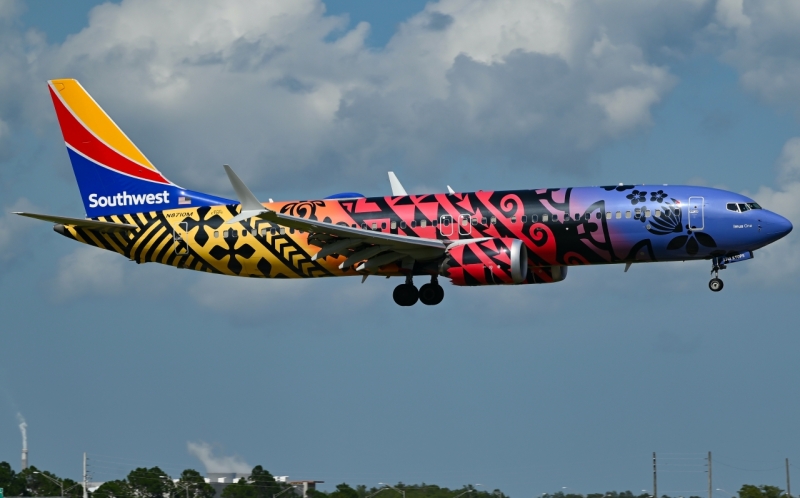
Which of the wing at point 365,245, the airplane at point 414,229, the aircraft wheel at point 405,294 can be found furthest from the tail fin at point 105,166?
the aircraft wheel at point 405,294

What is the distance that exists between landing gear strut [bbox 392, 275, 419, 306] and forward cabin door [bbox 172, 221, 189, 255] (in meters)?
10.8

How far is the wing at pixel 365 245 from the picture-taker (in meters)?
51.4

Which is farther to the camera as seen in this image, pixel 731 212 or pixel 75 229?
pixel 75 229

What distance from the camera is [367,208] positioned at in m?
55.9

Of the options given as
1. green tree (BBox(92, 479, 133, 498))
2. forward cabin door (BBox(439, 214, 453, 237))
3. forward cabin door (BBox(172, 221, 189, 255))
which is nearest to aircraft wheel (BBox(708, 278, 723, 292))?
forward cabin door (BBox(439, 214, 453, 237))

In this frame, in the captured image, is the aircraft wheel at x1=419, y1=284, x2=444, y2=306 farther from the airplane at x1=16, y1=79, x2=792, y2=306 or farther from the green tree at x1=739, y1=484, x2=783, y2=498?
the green tree at x1=739, y1=484, x2=783, y2=498

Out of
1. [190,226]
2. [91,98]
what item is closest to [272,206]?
[190,226]

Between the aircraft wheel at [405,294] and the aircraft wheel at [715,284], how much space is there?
14145 millimetres

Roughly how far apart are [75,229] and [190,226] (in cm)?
623

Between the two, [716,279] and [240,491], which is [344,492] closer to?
[240,491]

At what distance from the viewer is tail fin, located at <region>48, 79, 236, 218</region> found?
6141 centimetres

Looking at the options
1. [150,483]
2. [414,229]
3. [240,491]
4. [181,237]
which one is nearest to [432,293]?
[414,229]

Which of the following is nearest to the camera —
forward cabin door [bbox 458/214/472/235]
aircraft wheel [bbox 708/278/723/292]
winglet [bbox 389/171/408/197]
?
aircraft wheel [bbox 708/278/723/292]

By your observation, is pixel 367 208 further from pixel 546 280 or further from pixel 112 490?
pixel 112 490
